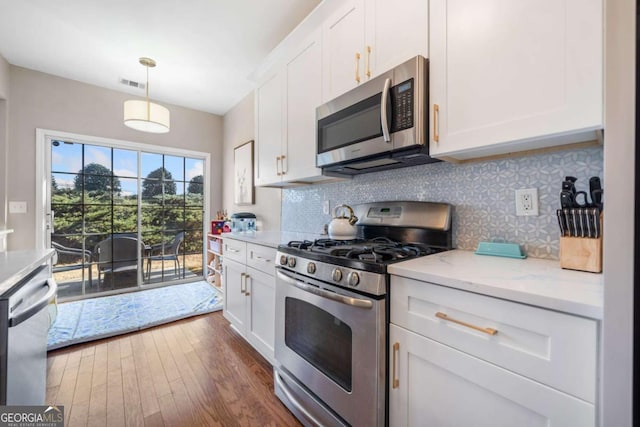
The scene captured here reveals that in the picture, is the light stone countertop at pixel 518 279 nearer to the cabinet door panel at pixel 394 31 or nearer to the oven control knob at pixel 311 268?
the oven control knob at pixel 311 268

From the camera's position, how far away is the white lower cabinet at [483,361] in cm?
65

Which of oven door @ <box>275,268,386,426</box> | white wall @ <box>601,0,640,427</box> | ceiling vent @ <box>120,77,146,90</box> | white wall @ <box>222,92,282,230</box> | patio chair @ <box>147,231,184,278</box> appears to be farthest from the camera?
patio chair @ <box>147,231,184,278</box>

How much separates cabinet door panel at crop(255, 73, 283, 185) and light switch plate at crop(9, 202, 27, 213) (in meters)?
2.62

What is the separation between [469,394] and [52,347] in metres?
2.90

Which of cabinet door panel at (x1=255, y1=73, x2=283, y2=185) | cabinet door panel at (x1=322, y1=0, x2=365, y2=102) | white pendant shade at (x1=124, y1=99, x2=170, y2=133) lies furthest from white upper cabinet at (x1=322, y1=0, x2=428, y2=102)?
white pendant shade at (x1=124, y1=99, x2=170, y2=133)

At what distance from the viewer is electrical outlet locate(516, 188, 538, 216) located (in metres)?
1.14

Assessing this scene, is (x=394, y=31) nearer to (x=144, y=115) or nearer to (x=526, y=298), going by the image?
(x=526, y=298)

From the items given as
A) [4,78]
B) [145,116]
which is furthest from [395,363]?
[4,78]

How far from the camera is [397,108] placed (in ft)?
4.15

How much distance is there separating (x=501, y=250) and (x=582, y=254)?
0.29 metres

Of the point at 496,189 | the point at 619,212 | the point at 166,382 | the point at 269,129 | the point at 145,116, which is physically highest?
the point at 145,116

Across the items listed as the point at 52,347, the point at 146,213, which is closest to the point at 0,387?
the point at 52,347

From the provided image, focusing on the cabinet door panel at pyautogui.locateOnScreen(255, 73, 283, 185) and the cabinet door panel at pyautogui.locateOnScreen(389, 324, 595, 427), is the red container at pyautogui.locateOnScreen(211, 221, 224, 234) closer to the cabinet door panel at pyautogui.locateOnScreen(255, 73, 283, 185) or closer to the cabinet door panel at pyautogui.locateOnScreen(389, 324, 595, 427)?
the cabinet door panel at pyautogui.locateOnScreen(255, 73, 283, 185)

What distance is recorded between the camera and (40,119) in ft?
9.62
